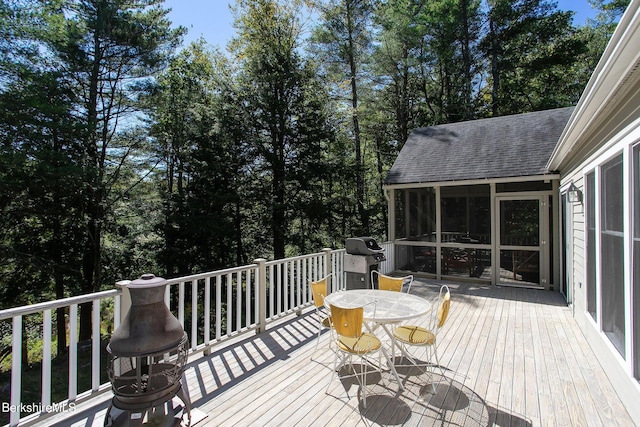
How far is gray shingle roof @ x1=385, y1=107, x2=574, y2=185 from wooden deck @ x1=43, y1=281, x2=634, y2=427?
3668 mm

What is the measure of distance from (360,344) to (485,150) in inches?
260

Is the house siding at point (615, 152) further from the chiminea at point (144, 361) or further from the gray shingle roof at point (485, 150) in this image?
the chiminea at point (144, 361)

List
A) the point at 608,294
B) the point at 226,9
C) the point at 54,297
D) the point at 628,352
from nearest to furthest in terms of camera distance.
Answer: the point at 628,352
the point at 608,294
the point at 54,297
the point at 226,9

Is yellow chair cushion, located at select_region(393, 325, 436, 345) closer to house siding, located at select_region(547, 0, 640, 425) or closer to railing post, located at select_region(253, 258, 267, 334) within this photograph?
house siding, located at select_region(547, 0, 640, 425)

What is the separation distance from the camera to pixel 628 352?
246 centimetres

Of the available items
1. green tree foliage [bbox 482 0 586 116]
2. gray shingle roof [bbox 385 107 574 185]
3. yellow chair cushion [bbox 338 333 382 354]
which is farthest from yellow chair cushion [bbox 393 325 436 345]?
green tree foliage [bbox 482 0 586 116]

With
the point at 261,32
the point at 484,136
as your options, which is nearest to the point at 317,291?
the point at 484,136

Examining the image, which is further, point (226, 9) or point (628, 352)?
point (226, 9)

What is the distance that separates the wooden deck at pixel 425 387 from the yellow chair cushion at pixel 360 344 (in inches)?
15.4

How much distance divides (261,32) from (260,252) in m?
8.67

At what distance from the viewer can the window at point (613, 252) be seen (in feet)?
8.82

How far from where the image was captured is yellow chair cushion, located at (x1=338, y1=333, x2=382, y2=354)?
104 inches

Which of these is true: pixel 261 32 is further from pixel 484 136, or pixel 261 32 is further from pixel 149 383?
pixel 149 383

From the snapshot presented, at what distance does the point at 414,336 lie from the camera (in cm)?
Result: 294
